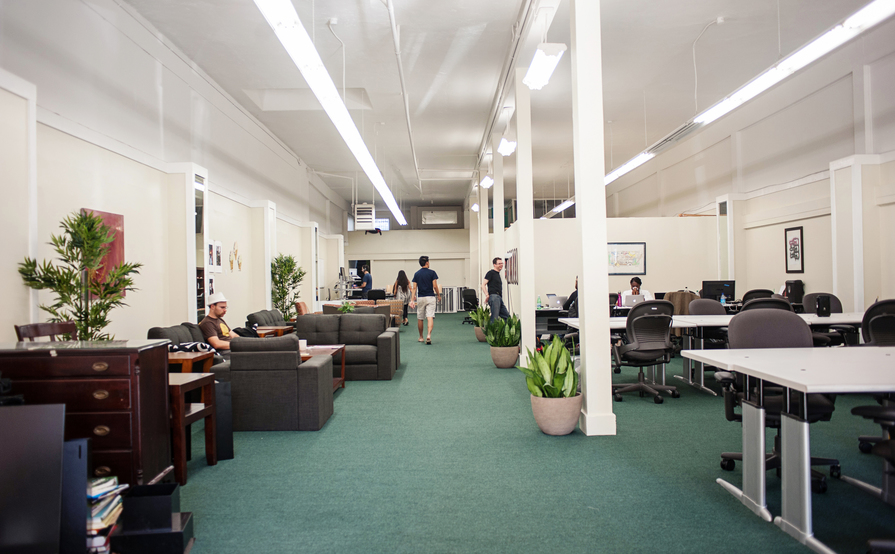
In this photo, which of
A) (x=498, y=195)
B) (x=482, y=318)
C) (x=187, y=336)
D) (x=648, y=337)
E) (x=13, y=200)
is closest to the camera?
(x=13, y=200)

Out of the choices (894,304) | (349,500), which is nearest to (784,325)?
(894,304)

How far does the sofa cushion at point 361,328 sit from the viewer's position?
6426mm

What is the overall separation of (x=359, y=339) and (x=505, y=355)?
6.55ft

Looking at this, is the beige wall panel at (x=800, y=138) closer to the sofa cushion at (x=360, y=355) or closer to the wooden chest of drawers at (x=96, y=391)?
the sofa cushion at (x=360, y=355)

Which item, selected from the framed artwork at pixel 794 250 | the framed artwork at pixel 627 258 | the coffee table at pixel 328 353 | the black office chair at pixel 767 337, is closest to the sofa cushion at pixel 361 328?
the coffee table at pixel 328 353

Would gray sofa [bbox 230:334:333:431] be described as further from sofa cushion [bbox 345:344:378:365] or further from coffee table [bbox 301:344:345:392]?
sofa cushion [bbox 345:344:378:365]

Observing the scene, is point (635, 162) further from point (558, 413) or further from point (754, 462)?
point (754, 462)

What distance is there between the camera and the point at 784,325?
3.13 m

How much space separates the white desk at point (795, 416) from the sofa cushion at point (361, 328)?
4356 millimetres

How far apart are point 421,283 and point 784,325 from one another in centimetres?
704

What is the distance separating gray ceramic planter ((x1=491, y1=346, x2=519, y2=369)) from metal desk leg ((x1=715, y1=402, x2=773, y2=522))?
418 cm

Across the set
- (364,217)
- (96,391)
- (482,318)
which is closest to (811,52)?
(96,391)

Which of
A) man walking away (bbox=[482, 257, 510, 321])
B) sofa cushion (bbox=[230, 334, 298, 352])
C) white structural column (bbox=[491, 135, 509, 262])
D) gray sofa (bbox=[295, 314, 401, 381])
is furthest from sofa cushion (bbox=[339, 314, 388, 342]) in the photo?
white structural column (bbox=[491, 135, 509, 262])

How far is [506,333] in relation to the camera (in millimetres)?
6855
